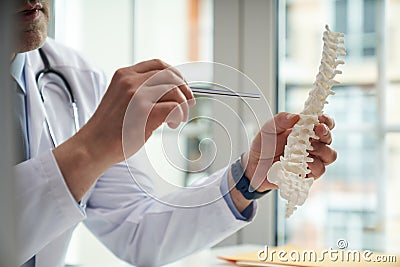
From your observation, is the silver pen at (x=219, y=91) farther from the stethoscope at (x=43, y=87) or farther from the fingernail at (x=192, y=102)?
the stethoscope at (x=43, y=87)

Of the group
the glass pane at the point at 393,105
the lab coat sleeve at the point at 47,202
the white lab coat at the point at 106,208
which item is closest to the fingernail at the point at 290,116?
the white lab coat at the point at 106,208

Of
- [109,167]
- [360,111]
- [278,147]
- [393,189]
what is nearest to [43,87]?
[109,167]

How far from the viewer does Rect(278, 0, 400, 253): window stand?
104 centimetres

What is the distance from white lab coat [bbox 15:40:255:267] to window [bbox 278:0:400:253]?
23cm

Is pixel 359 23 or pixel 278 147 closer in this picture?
pixel 278 147

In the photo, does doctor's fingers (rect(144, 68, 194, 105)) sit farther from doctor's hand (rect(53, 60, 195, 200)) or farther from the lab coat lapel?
the lab coat lapel

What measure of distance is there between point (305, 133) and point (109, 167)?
0.67 feet

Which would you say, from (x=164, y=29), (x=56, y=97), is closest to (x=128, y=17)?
(x=164, y=29)

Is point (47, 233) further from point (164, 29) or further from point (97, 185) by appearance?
point (164, 29)

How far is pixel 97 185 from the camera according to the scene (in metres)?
0.94

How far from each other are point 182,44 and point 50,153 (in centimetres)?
Answer: 94

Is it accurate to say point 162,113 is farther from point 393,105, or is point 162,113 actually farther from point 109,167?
point 393,105

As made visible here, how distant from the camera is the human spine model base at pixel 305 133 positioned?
0.62 metres

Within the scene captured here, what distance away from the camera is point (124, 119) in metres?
0.60
